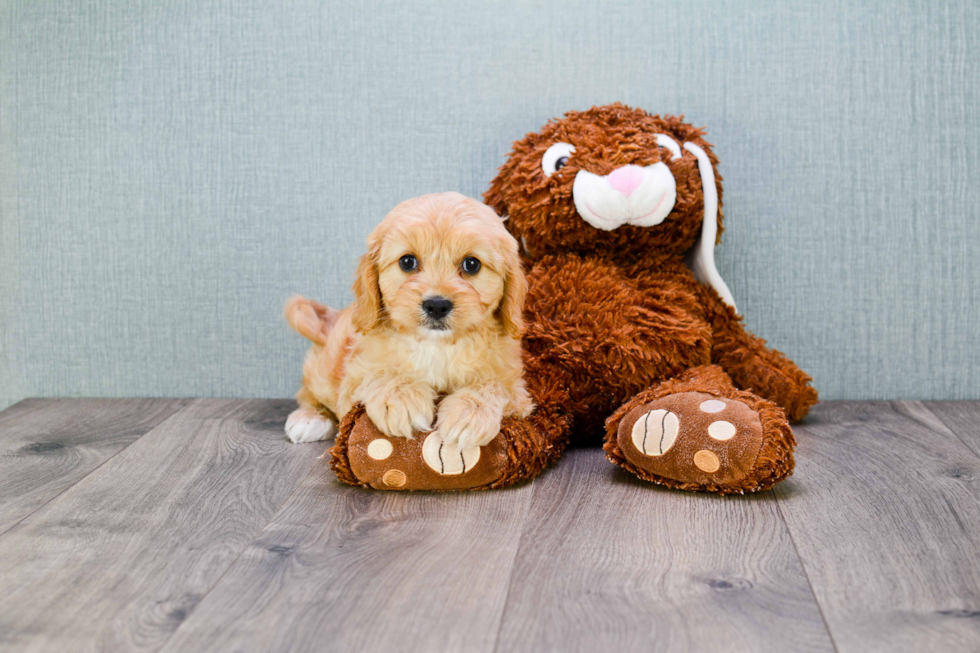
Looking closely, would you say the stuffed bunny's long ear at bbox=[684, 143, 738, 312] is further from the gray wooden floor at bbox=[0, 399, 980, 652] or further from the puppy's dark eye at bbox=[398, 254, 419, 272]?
the puppy's dark eye at bbox=[398, 254, 419, 272]

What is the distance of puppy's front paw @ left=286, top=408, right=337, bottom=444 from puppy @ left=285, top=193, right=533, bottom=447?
29 centimetres

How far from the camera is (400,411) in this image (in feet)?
4.98

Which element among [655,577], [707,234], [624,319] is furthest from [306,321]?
[655,577]

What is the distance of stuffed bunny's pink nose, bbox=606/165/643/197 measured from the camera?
1.78m

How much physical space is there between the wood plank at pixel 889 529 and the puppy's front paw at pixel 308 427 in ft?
3.48

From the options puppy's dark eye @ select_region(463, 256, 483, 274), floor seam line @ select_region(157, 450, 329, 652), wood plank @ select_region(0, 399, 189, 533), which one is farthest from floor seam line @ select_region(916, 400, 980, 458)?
wood plank @ select_region(0, 399, 189, 533)

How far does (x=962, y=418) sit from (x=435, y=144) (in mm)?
1582

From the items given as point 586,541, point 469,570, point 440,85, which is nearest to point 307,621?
point 469,570

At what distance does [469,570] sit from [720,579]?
0.37 meters

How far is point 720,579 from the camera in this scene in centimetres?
118

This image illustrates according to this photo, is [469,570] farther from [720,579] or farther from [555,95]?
[555,95]

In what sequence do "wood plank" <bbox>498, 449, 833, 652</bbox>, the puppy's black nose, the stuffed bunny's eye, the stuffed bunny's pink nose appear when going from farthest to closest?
the stuffed bunny's eye → the stuffed bunny's pink nose → the puppy's black nose → "wood plank" <bbox>498, 449, 833, 652</bbox>

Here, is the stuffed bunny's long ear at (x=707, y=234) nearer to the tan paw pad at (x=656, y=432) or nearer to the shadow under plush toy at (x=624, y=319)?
the shadow under plush toy at (x=624, y=319)

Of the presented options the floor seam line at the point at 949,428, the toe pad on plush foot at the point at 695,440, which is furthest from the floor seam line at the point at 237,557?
the floor seam line at the point at 949,428
